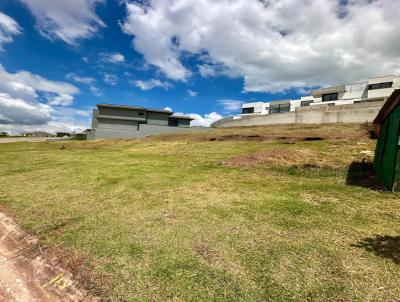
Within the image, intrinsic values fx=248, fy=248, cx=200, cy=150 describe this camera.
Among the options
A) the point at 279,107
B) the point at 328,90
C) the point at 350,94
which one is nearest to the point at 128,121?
the point at 279,107

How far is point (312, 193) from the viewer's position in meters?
9.57

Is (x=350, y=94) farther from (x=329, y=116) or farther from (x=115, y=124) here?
(x=115, y=124)

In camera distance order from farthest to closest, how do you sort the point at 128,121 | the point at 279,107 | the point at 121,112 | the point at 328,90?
the point at 279,107 → the point at 128,121 → the point at 121,112 → the point at 328,90

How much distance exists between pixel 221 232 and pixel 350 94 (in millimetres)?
52772

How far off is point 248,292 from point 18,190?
33.6ft

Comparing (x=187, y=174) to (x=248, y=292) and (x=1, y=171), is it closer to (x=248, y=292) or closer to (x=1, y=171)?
(x=248, y=292)

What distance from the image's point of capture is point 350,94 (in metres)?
48.5

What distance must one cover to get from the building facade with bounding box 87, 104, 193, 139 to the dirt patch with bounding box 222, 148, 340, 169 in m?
32.8

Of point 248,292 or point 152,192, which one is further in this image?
point 152,192

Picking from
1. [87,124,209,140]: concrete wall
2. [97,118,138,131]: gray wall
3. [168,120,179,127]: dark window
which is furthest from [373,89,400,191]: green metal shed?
[168,120,179,127]: dark window

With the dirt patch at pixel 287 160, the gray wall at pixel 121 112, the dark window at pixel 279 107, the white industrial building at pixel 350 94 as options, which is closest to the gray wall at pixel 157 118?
the gray wall at pixel 121 112

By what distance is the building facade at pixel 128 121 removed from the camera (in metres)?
47.1

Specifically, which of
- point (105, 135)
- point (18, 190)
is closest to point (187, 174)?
point (18, 190)

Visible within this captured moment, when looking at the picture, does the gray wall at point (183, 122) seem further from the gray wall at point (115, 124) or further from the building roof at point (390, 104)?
the building roof at point (390, 104)
